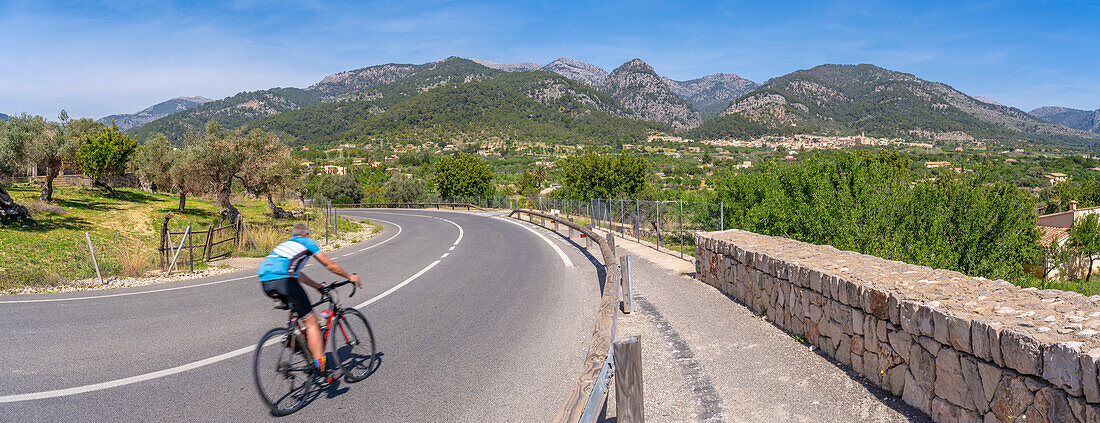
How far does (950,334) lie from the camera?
12.6 feet

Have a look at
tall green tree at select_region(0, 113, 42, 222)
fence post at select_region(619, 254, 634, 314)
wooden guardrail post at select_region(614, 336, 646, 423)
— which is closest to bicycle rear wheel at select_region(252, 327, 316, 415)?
wooden guardrail post at select_region(614, 336, 646, 423)

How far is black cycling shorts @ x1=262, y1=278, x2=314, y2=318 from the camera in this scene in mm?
4840

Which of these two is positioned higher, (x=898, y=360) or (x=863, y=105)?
(x=863, y=105)

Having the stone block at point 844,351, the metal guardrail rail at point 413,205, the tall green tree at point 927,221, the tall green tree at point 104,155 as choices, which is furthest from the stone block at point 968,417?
the metal guardrail rail at point 413,205

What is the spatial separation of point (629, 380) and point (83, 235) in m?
24.6

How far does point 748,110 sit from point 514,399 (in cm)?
20643

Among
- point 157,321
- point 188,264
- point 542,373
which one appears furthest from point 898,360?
point 188,264

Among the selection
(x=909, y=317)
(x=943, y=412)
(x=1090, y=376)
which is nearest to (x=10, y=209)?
(x=909, y=317)

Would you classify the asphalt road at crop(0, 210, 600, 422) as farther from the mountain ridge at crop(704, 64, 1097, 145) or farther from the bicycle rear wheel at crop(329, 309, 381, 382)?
the mountain ridge at crop(704, 64, 1097, 145)

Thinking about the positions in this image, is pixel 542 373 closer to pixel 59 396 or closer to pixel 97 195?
pixel 59 396

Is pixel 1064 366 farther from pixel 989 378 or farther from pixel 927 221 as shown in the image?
pixel 927 221

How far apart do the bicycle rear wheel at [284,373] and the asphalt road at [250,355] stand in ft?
0.51

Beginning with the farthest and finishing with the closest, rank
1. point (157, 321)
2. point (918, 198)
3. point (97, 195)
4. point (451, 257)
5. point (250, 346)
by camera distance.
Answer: point (97, 195)
point (451, 257)
point (918, 198)
point (157, 321)
point (250, 346)

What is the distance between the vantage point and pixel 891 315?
4570mm
